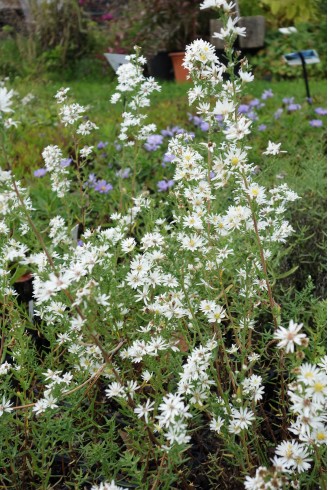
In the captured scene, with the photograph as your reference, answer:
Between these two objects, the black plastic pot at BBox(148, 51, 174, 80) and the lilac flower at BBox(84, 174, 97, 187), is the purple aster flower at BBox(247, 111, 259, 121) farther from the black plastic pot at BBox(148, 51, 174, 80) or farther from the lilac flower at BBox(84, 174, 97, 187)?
the black plastic pot at BBox(148, 51, 174, 80)

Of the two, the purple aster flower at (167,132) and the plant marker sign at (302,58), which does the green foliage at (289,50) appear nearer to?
the plant marker sign at (302,58)

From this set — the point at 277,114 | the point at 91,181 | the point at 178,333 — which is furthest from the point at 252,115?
the point at 178,333

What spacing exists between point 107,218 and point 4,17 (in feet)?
33.0

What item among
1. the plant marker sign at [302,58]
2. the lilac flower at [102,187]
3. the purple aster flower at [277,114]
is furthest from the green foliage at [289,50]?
the lilac flower at [102,187]

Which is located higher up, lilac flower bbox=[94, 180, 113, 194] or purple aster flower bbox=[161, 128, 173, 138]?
lilac flower bbox=[94, 180, 113, 194]

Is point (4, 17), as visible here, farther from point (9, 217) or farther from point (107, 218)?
point (9, 217)

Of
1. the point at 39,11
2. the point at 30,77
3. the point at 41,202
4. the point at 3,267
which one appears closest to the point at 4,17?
the point at 39,11

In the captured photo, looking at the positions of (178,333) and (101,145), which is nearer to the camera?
(178,333)

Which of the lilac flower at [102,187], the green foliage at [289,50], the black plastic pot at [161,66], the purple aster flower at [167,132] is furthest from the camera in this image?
the black plastic pot at [161,66]

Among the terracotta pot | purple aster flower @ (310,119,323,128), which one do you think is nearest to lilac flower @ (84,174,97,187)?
purple aster flower @ (310,119,323,128)

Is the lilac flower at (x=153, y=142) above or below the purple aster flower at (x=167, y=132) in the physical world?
above

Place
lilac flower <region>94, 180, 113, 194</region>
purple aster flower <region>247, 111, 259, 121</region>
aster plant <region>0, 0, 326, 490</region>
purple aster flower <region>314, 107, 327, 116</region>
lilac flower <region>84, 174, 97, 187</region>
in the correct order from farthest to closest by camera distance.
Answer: purple aster flower <region>314, 107, 327, 116</region>
purple aster flower <region>247, 111, 259, 121</region>
lilac flower <region>94, 180, 113, 194</region>
lilac flower <region>84, 174, 97, 187</region>
aster plant <region>0, 0, 326, 490</region>

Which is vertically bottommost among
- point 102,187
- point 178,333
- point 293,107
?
point 293,107

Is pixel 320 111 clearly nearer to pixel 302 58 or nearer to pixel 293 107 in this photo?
pixel 293 107
